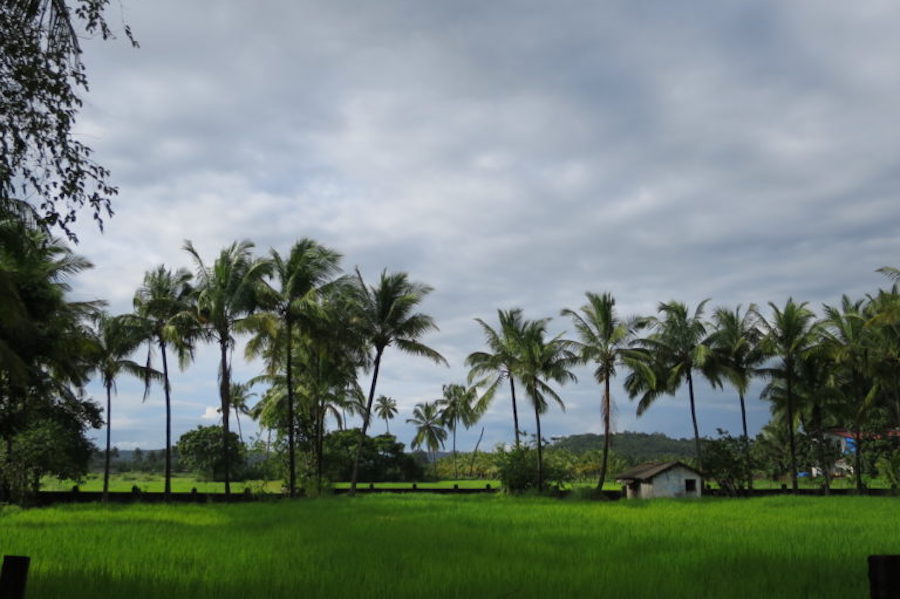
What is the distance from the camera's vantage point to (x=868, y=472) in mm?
46938

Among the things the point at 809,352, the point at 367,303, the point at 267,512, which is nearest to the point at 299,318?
the point at 367,303

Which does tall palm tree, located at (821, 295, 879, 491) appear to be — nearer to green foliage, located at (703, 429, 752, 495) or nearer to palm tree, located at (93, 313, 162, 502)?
green foliage, located at (703, 429, 752, 495)

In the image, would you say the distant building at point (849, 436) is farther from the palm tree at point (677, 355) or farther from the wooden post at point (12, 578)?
the wooden post at point (12, 578)

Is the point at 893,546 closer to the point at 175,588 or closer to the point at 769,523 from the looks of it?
the point at 769,523

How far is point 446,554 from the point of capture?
445 inches

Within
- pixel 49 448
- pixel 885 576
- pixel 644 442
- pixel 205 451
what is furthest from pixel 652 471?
pixel 644 442

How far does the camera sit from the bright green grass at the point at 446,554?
27.3 feet

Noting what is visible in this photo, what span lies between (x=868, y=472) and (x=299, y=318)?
39590 mm

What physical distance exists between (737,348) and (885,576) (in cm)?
3458

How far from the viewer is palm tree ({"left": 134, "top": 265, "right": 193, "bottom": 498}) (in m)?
29.5

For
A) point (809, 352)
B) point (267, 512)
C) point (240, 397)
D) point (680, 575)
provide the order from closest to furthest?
point (680, 575), point (267, 512), point (809, 352), point (240, 397)

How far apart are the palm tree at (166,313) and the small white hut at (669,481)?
21.9m

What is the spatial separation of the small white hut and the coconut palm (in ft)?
55.2

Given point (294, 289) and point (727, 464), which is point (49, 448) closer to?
point (294, 289)
